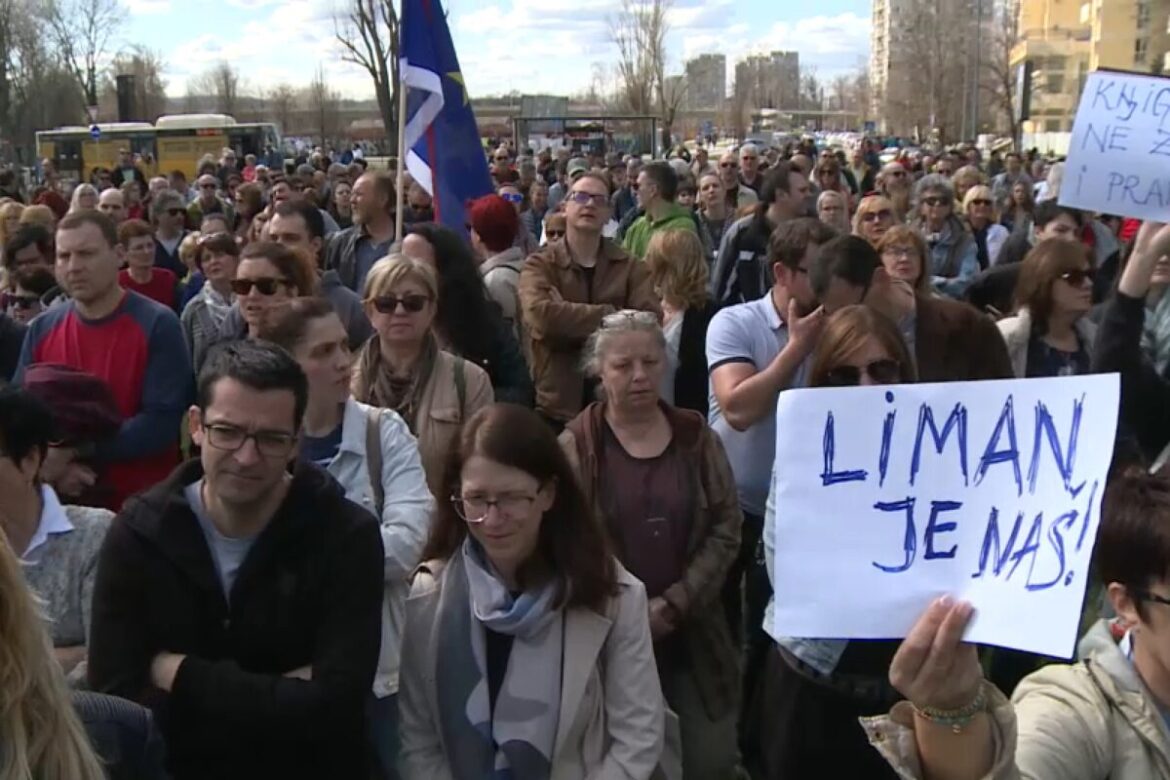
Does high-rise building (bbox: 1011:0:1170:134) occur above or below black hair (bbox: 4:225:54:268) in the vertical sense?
above

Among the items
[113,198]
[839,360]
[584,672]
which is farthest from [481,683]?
[113,198]

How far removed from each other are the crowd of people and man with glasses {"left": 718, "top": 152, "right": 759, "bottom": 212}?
6.35 m

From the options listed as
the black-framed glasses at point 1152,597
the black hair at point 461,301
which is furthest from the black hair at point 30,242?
the black-framed glasses at point 1152,597

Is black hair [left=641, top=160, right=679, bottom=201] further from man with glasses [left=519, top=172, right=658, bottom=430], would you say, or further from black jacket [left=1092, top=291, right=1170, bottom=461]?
black jacket [left=1092, top=291, right=1170, bottom=461]

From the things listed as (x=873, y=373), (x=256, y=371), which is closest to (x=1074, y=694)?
(x=873, y=373)

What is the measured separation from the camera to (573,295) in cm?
562

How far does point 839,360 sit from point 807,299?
1103mm

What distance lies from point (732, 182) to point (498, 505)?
29.8 feet

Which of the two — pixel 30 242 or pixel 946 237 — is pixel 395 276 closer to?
pixel 30 242

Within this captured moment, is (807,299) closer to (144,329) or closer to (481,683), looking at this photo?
(481,683)

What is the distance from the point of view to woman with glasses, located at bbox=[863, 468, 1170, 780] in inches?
67.0

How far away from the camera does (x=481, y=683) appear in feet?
9.46

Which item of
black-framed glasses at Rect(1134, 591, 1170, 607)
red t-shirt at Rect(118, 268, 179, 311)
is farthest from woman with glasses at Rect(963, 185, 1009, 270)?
black-framed glasses at Rect(1134, 591, 1170, 607)

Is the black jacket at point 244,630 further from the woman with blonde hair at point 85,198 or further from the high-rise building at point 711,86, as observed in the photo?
the high-rise building at point 711,86
